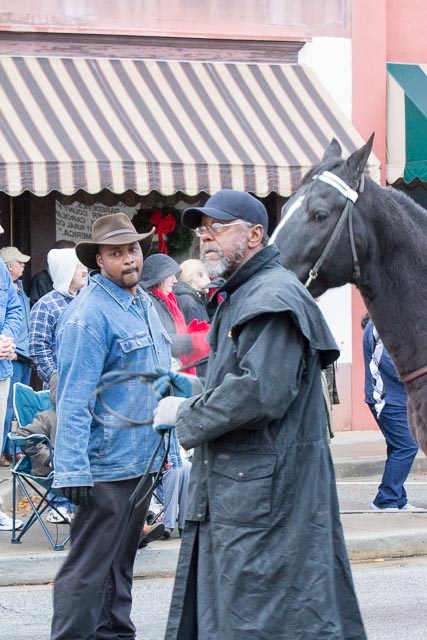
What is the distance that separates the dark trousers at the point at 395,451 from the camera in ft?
30.5

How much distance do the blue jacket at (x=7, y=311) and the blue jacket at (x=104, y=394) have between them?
3584 mm

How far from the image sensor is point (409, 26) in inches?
562

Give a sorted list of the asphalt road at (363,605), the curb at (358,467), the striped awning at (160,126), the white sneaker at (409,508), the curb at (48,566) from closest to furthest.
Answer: the asphalt road at (363,605) → the curb at (48,566) → the white sneaker at (409,508) → the curb at (358,467) → the striped awning at (160,126)

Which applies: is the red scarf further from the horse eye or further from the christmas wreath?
the christmas wreath

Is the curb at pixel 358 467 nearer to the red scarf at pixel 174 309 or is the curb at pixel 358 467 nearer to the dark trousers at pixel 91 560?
the red scarf at pixel 174 309

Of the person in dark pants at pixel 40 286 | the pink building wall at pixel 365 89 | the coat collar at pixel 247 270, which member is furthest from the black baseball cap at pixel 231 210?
the pink building wall at pixel 365 89

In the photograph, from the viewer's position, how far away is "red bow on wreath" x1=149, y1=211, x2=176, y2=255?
13.5 metres

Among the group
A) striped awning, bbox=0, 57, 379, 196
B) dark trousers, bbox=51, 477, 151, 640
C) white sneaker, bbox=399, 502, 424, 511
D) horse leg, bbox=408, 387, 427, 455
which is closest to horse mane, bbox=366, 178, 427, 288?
horse leg, bbox=408, 387, 427, 455

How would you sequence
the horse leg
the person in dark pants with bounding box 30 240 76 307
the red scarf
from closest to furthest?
1. the horse leg
2. the red scarf
3. the person in dark pants with bounding box 30 240 76 307

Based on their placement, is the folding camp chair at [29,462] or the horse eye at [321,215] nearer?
the horse eye at [321,215]

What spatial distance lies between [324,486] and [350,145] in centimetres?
934

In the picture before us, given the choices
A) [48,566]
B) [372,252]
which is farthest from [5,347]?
[372,252]

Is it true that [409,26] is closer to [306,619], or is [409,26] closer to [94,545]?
[94,545]

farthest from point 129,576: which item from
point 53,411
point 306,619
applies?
point 53,411
